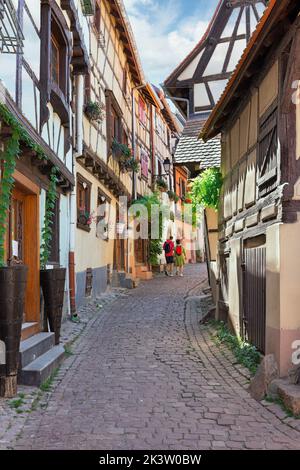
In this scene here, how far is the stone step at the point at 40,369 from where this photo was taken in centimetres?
579

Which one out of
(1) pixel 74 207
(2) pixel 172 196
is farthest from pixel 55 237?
→ (2) pixel 172 196

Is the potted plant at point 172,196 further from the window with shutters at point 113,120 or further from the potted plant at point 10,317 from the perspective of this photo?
the potted plant at point 10,317

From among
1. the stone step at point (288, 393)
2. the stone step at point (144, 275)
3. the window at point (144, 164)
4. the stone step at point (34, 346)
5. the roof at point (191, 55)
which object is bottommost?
the stone step at point (288, 393)

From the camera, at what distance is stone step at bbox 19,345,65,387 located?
5.79 metres

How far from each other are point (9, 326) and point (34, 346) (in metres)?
1.18

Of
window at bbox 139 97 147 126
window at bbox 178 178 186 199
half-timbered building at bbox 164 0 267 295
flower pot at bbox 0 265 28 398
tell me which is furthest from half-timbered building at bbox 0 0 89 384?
window at bbox 178 178 186 199

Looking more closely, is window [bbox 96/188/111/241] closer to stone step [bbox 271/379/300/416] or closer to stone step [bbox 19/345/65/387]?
stone step [bbox 19/345/65/387]

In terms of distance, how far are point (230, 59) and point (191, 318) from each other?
21.4 ft

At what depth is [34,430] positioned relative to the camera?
4.52 m

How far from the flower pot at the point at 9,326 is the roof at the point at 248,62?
3.65m

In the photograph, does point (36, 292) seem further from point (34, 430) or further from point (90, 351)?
point (34, 430)

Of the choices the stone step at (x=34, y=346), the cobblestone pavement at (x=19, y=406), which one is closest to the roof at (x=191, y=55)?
the cobblestone pavement at (x=19, y=406)

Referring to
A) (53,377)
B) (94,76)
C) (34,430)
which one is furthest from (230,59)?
(34,430)

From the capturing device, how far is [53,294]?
755 centimetres
